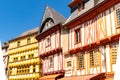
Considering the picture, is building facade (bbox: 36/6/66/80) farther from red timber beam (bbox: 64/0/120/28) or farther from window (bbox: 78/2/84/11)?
window (bbox: 78/2/84/11)

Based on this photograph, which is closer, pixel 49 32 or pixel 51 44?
pixel 51 44

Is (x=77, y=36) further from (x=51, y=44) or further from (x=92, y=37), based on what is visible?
(x=51, y=44)

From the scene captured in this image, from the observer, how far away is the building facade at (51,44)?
2541 cm

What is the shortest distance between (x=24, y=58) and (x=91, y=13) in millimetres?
16559

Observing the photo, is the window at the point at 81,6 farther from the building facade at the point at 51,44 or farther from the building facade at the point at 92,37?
the building facade at the point at 51,44

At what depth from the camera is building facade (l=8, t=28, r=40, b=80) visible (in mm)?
31703

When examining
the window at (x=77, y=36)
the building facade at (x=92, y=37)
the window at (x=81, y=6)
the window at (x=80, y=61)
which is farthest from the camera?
the window at (x=81, y=6)

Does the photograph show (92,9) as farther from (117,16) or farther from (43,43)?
(43,43)

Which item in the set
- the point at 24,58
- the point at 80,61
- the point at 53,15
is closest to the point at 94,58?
the point at 80,61

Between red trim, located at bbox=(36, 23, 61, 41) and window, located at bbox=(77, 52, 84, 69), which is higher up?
red trim, located at bbox=(36, 23, 61, 41)

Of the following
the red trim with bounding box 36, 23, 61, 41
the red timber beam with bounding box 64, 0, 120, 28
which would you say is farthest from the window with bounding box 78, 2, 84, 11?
the red trim with bounding box 36, 23, 61, 41

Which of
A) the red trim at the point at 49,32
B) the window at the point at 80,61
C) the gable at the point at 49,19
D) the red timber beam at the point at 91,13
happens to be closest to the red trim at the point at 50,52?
the red trim at the point at 49,32

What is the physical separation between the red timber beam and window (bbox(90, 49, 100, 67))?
2.79 metres

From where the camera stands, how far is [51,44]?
27.2 m
